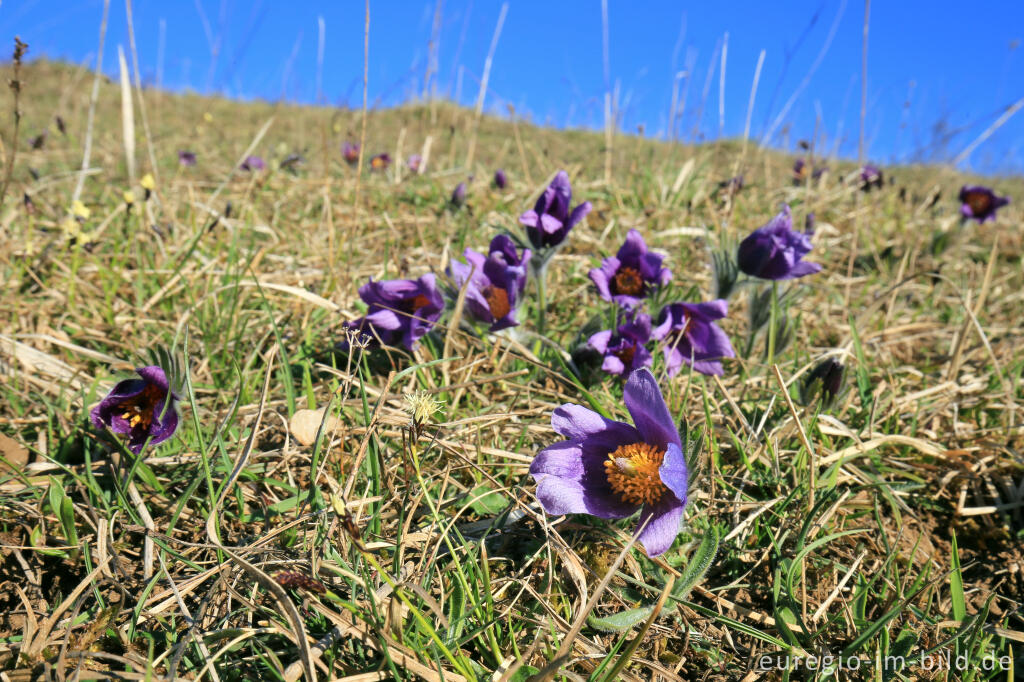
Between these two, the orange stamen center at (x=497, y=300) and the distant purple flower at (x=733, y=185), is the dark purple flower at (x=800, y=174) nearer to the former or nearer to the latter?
the distant purple flower at (x=733, y=185)

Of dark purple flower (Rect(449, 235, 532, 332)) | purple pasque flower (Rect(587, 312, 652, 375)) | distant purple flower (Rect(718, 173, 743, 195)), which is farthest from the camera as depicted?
distant purple flower (Rect(718, 173, 743, 195))

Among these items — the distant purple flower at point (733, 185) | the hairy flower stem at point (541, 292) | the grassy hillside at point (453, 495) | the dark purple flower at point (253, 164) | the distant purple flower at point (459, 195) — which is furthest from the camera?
the dark purple flower at point (253, 164)

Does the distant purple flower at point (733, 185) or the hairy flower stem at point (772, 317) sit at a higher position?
the distant purple flower at point (733, 185)

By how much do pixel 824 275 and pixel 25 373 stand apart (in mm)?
3774

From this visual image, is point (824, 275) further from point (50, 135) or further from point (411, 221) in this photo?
point (50, 135)

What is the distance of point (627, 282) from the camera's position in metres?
2.21

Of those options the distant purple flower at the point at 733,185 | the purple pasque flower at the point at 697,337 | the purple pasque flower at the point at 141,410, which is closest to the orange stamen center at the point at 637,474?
the purple pasque flower at the point at 697,337

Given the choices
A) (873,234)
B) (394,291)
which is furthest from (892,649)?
(873,234)

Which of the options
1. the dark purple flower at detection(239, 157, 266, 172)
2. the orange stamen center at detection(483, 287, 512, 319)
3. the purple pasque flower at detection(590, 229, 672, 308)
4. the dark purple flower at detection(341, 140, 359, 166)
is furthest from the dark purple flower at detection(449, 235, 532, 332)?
the dark purple flower at detection(341, 140, 359, 166)

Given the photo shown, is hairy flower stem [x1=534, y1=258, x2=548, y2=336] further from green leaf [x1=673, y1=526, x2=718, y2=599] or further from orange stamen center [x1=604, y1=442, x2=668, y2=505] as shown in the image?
green leaf [x1=673, y1=526, x2=718, y2=599]

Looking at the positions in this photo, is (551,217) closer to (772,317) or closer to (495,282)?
(495,282)

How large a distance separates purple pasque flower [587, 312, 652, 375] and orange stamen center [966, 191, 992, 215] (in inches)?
129

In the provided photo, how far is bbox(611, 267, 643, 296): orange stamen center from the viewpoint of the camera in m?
2.20

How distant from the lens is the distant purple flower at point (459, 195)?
3.61 metres
